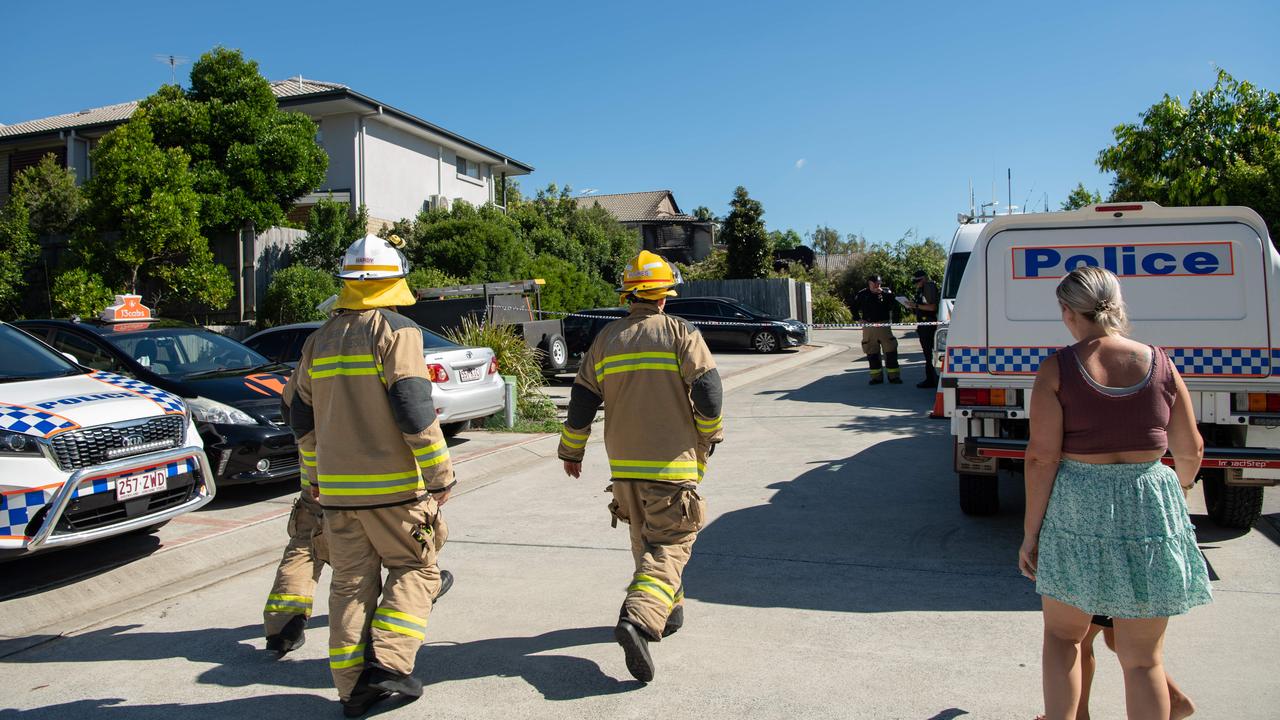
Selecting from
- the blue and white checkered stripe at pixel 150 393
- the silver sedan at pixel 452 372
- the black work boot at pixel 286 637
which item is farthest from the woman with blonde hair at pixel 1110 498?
the silver sedan at pixel 452 372

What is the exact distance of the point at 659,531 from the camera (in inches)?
171

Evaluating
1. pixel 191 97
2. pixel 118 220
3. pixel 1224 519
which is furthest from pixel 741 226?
pixel 1224 519

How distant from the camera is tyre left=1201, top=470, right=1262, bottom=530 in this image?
6.09 metres

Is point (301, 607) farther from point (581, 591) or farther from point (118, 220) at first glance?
point (118, 220)

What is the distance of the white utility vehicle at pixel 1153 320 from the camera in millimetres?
5434

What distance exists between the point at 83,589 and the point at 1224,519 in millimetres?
7265

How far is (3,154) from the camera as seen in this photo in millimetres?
29516

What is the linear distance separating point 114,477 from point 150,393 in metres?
0.86

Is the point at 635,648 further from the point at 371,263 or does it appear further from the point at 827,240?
the point at 827,240

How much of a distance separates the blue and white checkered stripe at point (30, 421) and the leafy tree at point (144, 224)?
41.2 feet

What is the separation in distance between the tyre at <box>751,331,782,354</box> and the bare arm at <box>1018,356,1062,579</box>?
762 inches

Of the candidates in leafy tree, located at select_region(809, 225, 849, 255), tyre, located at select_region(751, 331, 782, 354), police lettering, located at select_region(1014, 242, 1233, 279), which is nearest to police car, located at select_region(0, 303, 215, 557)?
police lettering, located at select_region(1014, 242, 1233, 279)

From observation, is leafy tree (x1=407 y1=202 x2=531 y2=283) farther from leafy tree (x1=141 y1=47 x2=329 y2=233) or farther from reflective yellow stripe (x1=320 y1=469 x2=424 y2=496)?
reflective yellow stripe (x1=320 y1=469 x2=424 y2=496)

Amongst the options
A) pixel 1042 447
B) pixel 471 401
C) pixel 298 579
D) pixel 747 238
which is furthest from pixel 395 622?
pixel 747 238
